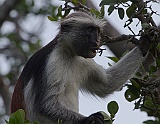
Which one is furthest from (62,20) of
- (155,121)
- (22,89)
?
(155,121)

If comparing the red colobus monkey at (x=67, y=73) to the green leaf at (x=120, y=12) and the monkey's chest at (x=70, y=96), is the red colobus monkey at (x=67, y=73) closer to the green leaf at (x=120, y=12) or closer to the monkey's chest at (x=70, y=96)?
the monkey's chest at (x=70, y=96)

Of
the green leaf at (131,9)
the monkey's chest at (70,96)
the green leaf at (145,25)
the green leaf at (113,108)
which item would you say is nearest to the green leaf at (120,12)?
the green leaf at (131,9)

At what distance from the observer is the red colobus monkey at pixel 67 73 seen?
6004mm

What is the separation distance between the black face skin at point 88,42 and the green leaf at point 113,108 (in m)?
0.96

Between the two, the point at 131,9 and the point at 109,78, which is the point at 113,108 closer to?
the point at 131,9

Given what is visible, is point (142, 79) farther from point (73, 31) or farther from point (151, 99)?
point (73, 31)

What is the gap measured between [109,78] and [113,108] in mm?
1772

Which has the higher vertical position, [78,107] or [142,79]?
[142,79]

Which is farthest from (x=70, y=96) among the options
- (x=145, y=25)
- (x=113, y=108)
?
(x=145, y=25)

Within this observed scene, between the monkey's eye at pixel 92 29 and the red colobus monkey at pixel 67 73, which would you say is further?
the monkey's eye at pixel 92 29

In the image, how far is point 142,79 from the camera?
17.6 feet

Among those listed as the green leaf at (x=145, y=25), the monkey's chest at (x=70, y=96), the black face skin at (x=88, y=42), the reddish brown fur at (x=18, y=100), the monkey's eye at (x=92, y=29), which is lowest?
the reddish brown fur at (x=18, y=100)

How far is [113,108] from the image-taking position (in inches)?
197

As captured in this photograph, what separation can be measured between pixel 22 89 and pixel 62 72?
49cm
